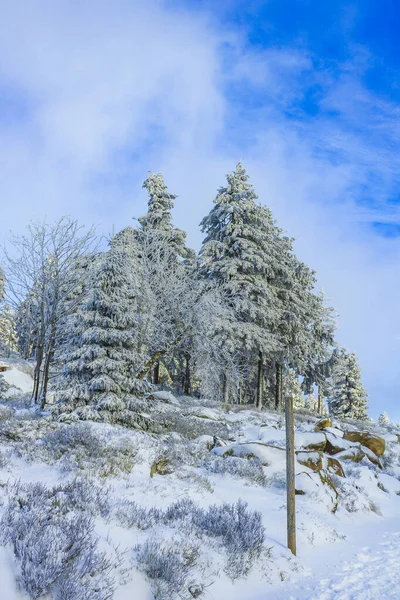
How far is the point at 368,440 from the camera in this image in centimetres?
1523

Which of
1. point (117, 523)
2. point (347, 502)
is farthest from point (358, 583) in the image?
point (347, 502)

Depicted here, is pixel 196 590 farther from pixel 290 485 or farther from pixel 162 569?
pixel 290 485

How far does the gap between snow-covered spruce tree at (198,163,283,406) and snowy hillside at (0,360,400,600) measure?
1191cm

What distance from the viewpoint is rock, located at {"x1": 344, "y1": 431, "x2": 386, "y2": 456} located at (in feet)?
49.5

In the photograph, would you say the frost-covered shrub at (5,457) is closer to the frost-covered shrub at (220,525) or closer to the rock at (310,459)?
the frost-covered shrub at (220,525)

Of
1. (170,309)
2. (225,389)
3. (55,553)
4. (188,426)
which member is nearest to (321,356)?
(225,389)

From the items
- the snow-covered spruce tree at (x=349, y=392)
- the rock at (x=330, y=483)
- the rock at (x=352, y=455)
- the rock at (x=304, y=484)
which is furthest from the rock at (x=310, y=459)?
the snow-covered spruce tree at (x=349, y=392)

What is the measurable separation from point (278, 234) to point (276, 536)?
82.5ft

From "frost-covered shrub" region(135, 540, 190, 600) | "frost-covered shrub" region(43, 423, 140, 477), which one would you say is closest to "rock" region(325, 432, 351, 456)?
"frost-covered shrub" region(43, 423, 140, 477)

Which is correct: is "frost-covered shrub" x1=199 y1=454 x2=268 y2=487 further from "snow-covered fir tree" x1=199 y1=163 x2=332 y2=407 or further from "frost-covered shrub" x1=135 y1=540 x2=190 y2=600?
"snow-covered fir tree" x1=199 y1=163 x2=332 y2=407

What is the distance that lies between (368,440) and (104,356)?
34.7 ft

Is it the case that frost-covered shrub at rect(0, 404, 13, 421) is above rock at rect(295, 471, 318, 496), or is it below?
above

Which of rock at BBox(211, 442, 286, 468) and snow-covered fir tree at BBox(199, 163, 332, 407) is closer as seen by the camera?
rock at BBox(211, 442, 286, 468)

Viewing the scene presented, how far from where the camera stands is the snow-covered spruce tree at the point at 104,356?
11.4m
